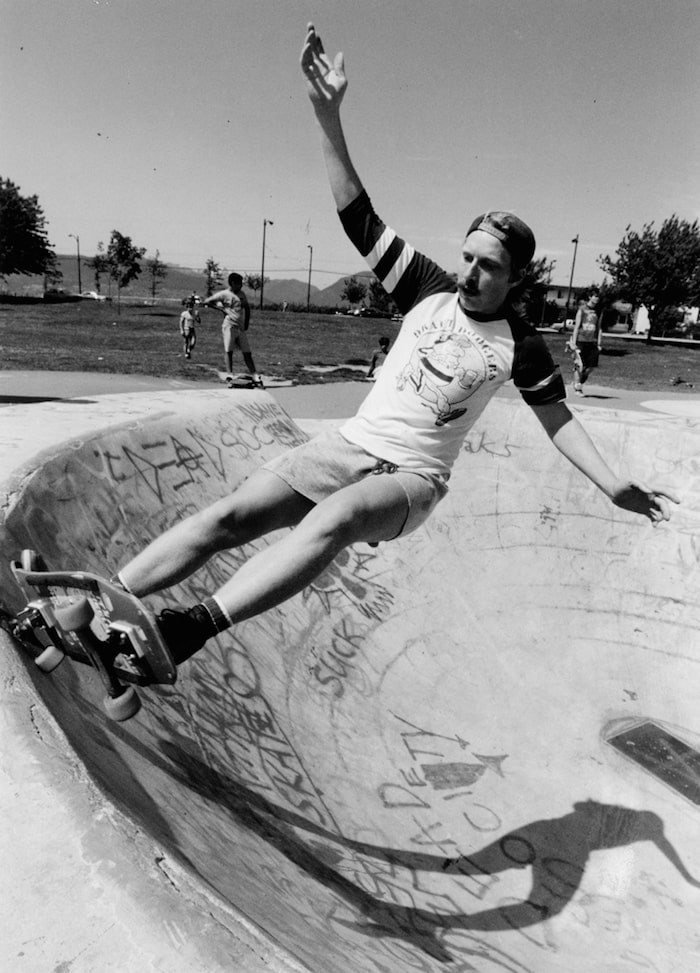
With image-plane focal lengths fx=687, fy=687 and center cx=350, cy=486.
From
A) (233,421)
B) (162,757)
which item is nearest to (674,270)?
(233,421)

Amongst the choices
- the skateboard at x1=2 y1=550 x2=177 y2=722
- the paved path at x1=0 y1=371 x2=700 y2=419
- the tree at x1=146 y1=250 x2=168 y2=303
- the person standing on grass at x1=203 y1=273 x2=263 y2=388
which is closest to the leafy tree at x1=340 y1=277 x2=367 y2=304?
the tree at x1=146 y1=250 x2=168 y2=303

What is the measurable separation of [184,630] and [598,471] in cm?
179

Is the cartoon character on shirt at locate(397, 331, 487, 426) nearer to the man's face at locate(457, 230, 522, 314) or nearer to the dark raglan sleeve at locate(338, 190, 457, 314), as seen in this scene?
the man's face at locate(457, 230, 522, 314)

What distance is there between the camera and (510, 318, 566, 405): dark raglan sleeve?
286cm

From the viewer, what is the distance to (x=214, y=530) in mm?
2469

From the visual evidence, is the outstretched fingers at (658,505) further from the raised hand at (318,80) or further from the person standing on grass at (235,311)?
the person standing on grass at (235,311)

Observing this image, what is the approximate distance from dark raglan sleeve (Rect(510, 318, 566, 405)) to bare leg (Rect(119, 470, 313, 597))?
1050mm

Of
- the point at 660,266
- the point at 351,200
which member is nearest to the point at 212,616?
the point at 351,200

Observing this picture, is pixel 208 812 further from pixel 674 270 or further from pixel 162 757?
pixel 674 270

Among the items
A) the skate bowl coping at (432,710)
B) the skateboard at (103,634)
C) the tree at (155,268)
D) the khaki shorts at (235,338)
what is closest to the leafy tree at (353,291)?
the tree at (155,268)

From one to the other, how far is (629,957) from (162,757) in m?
2.04

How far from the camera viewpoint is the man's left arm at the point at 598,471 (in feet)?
9.21

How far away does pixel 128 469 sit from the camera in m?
4.08

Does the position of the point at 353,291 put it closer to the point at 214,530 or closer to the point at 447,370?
the point at 447,370
